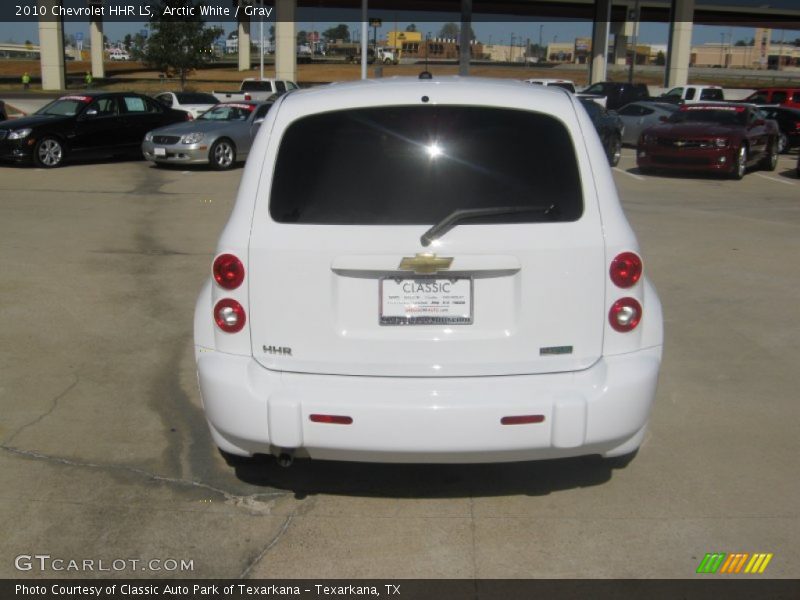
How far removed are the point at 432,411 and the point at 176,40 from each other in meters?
52.3

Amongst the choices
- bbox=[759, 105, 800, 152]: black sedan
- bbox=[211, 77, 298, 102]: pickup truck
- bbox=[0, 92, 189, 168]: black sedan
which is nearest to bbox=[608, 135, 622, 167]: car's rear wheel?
bbox=[759, 105, 800, 152]: black sedan

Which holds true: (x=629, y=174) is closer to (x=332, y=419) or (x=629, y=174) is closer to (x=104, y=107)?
(x=104, y=107)

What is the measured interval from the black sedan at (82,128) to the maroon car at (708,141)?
11.3 m

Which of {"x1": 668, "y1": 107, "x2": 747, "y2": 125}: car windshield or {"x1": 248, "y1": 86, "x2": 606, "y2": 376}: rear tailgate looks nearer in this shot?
{"x1": 248, "y1": 86, "x2": 606, "y2": 376}: rear tailgate

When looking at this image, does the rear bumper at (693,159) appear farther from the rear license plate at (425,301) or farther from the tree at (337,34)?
the tree at (337,34)

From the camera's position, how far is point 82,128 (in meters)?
19.5

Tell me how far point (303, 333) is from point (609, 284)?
4.24ft

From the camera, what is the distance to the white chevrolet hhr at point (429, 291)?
145 inches

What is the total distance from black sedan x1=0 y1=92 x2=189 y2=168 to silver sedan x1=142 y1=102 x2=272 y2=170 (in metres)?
0.89

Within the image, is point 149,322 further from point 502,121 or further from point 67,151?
point 67,151

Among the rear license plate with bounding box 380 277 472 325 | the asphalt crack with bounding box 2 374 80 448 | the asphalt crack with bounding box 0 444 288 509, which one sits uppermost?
the rear license plate with bounding box 380 277 472 325

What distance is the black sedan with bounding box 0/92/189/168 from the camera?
18656 mm

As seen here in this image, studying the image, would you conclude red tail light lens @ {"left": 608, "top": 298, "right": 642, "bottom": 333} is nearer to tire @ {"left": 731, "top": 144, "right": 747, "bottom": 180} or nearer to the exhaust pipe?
the exhaust pipe
